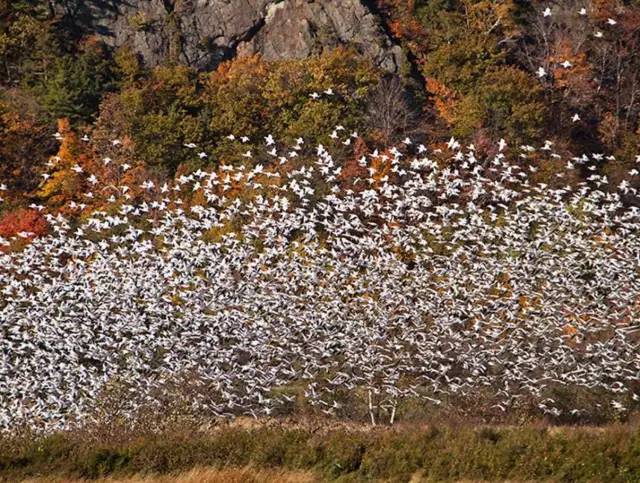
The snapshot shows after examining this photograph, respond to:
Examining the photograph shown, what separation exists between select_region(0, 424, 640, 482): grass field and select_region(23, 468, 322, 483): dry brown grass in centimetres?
4

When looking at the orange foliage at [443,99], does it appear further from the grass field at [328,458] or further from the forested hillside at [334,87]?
the grass field at [328,458]

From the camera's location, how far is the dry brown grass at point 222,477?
18.8 metres

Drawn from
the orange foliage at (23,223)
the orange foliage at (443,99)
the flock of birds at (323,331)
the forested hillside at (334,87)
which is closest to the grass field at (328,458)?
the flock of birds at (323,331)

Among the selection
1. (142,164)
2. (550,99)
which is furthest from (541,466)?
(550,99)

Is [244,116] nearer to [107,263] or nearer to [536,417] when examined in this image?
[107,263]

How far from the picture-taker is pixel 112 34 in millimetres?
76312

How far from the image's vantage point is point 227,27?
77000 mm

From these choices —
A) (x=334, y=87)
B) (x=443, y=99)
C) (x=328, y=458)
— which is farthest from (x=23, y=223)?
(x=328, y=458)

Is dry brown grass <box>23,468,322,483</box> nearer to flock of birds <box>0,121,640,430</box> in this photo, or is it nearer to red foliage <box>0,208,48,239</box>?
flock of birds <box>0,121,640,430</box>

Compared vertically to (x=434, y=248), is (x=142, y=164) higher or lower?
higher

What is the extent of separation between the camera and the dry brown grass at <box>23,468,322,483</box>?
18.8m

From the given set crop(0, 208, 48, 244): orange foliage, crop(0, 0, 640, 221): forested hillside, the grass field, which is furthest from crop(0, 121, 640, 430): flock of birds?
crop(0, 0, 640, 221): forested hillside

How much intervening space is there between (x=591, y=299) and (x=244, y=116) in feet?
95.1

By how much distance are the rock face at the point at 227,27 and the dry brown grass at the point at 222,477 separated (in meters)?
56.7
